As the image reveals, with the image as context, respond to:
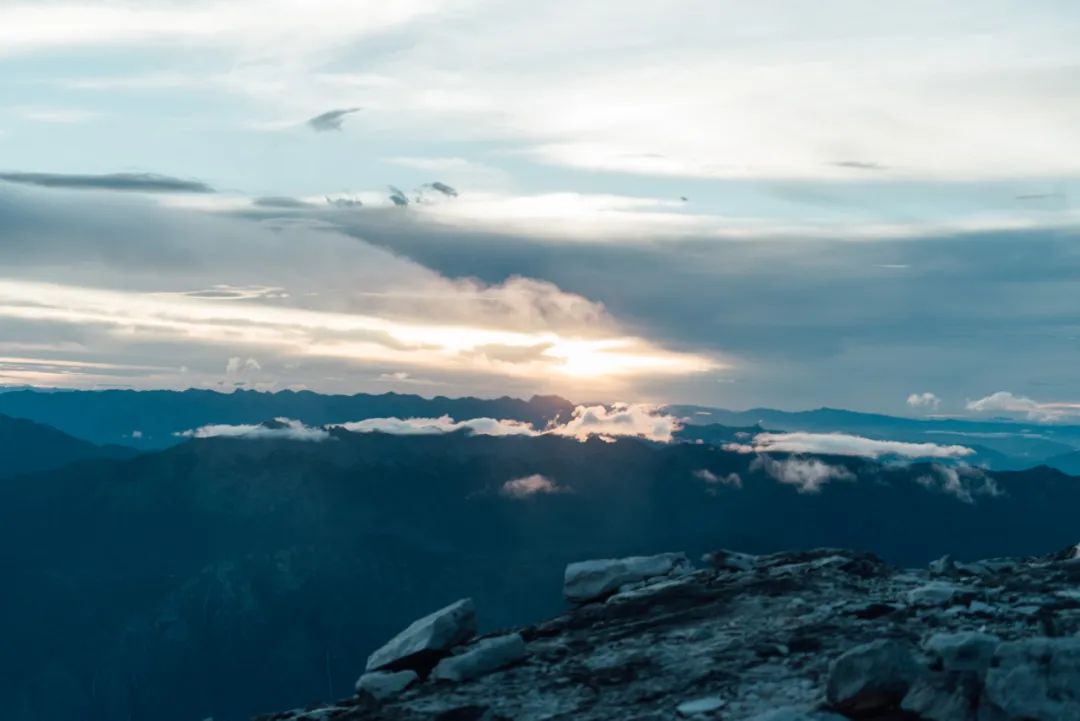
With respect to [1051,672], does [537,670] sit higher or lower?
lower

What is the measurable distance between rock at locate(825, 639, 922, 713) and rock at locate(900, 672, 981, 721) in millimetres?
244

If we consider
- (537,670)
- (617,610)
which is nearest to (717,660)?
(537,670)

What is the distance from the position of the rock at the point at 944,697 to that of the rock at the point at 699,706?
352 centimetres

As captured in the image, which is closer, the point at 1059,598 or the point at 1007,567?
the point at 1059,598

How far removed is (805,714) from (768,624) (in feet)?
22.3

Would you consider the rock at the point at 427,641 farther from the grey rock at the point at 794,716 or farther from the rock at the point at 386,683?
the grey rock at the point at 794,716

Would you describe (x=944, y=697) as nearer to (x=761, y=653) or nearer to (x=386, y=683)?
(x=761, y=653)

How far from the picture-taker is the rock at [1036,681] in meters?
18.3

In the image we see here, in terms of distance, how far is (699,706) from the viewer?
2131cm

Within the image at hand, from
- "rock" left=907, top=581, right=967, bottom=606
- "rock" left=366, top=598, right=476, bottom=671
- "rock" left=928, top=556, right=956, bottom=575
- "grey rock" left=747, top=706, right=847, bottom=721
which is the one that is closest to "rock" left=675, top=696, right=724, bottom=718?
"grey rock" left=747, top=706, right=847, bottom=721

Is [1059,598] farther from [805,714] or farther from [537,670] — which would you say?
[537,670]

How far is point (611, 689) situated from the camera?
75.9ft

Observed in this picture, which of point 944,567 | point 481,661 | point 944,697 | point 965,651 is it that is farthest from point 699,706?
point 944,567

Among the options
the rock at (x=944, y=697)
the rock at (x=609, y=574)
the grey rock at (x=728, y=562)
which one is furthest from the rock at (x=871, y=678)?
the grey rock at (x=728, y=562)
